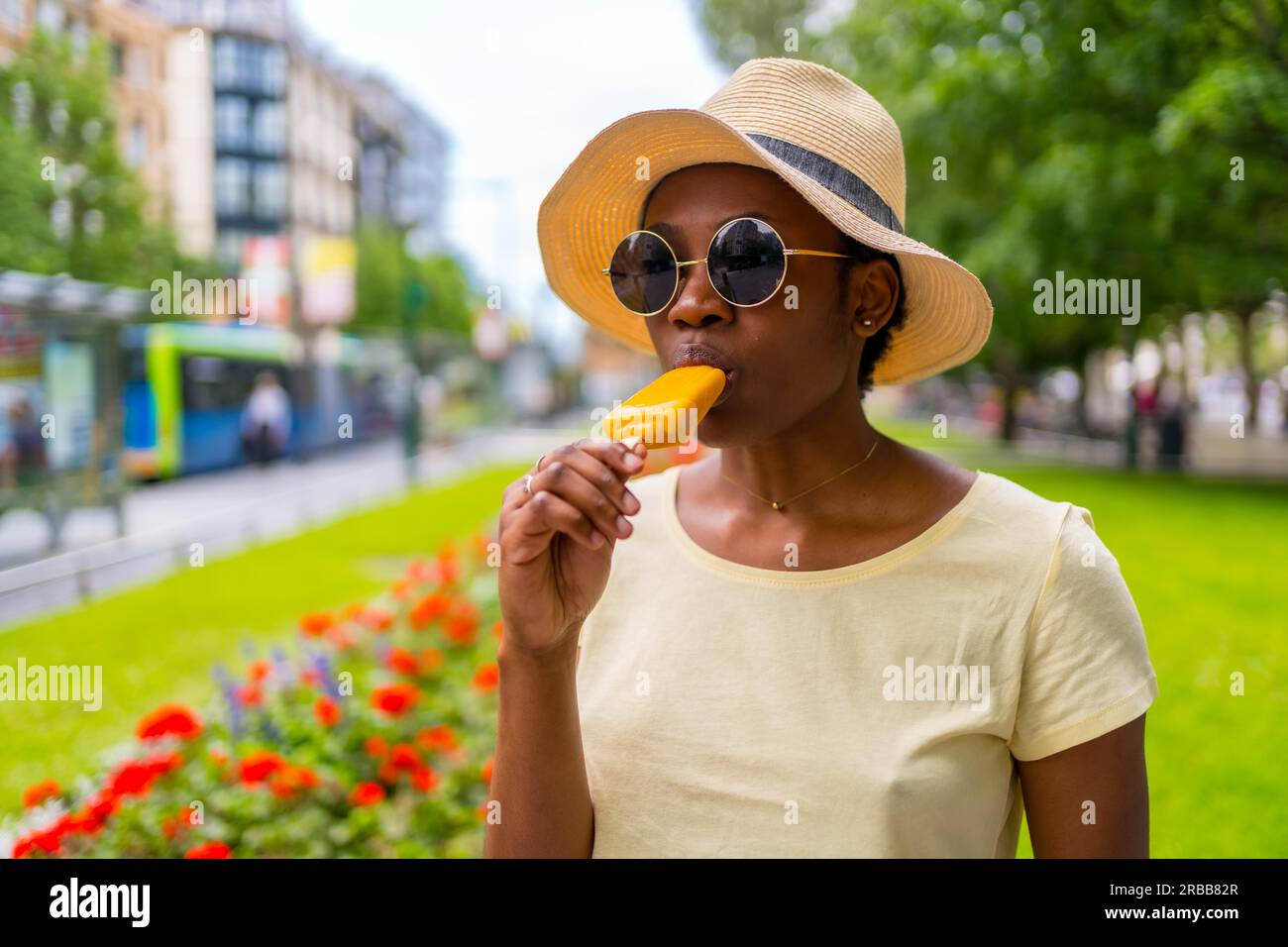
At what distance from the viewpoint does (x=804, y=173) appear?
162cm

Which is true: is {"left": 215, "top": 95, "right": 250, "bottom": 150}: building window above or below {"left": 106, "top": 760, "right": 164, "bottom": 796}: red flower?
above

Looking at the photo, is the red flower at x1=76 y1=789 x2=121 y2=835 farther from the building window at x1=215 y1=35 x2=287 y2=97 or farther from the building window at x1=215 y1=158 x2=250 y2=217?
the building window at x1=215 y1=158 x2=250 y2=217

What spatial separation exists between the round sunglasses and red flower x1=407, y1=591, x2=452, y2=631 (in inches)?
162

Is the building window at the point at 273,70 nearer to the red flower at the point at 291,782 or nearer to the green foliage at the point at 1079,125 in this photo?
the green foliage at the point at 1079,125

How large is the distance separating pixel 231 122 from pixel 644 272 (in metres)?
10.1

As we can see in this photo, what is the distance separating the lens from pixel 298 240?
20438 millimetres

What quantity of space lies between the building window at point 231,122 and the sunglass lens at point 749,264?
861 cm

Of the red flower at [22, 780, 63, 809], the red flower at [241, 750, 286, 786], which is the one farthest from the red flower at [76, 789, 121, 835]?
the red flower at [241, 750, 286, 786]

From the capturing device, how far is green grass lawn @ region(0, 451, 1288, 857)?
369 centimetres

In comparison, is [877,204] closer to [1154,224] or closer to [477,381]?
[1154,224]

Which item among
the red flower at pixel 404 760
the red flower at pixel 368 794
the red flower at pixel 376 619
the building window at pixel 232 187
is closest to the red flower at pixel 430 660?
the red flower at pixel 376 619

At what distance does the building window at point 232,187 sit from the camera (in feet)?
43.1

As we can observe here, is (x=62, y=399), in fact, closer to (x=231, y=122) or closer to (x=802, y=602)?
(x=231, y=122)
